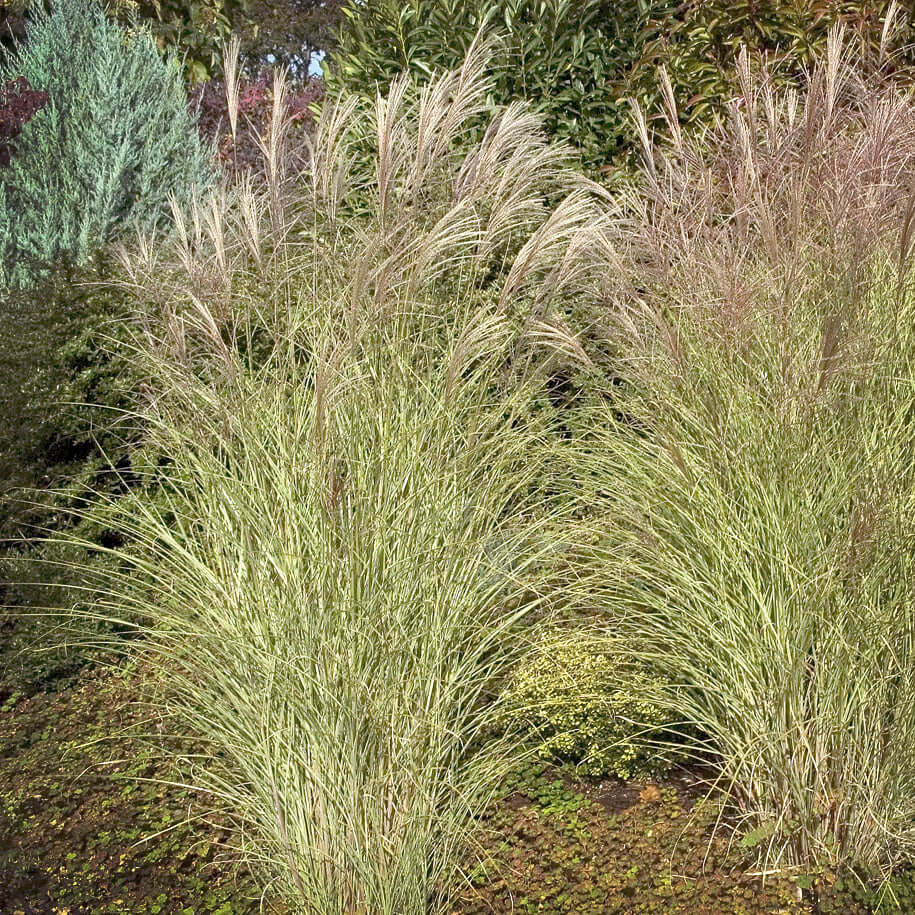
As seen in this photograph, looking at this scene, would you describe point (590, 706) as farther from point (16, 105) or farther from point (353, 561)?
point (16, 105)

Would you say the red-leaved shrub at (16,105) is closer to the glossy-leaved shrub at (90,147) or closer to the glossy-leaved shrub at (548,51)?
the glossy-leaved shrub at (90,147)

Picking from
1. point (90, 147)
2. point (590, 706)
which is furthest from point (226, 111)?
point (590, 706)

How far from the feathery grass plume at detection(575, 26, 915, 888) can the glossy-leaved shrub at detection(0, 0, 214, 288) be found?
17.2 feet

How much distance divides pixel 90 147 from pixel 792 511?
22.3 feet

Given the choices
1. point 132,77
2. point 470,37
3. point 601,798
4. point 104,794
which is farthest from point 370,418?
point 132,77

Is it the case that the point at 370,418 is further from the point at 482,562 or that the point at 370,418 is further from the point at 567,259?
the point at 567,259

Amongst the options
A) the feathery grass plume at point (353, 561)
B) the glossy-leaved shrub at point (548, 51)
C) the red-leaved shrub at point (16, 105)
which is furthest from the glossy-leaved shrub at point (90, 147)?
the feathery grass plume at point (353, 561)

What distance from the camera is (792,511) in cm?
313

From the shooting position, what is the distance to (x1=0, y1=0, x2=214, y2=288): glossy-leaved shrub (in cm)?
805

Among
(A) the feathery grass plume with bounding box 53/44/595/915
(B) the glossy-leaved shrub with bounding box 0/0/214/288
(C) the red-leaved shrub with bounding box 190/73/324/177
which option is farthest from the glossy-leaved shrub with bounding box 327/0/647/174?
(C) the red-leaved shrub with bounding box 190/73/324/177

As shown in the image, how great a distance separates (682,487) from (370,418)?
1.00 m

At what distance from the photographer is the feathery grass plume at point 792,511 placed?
3029 millimetres

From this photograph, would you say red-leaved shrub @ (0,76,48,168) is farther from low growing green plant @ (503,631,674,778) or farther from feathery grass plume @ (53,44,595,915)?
low growing green plant @ (503,631,674,778)

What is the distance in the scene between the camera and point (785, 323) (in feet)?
11.1
